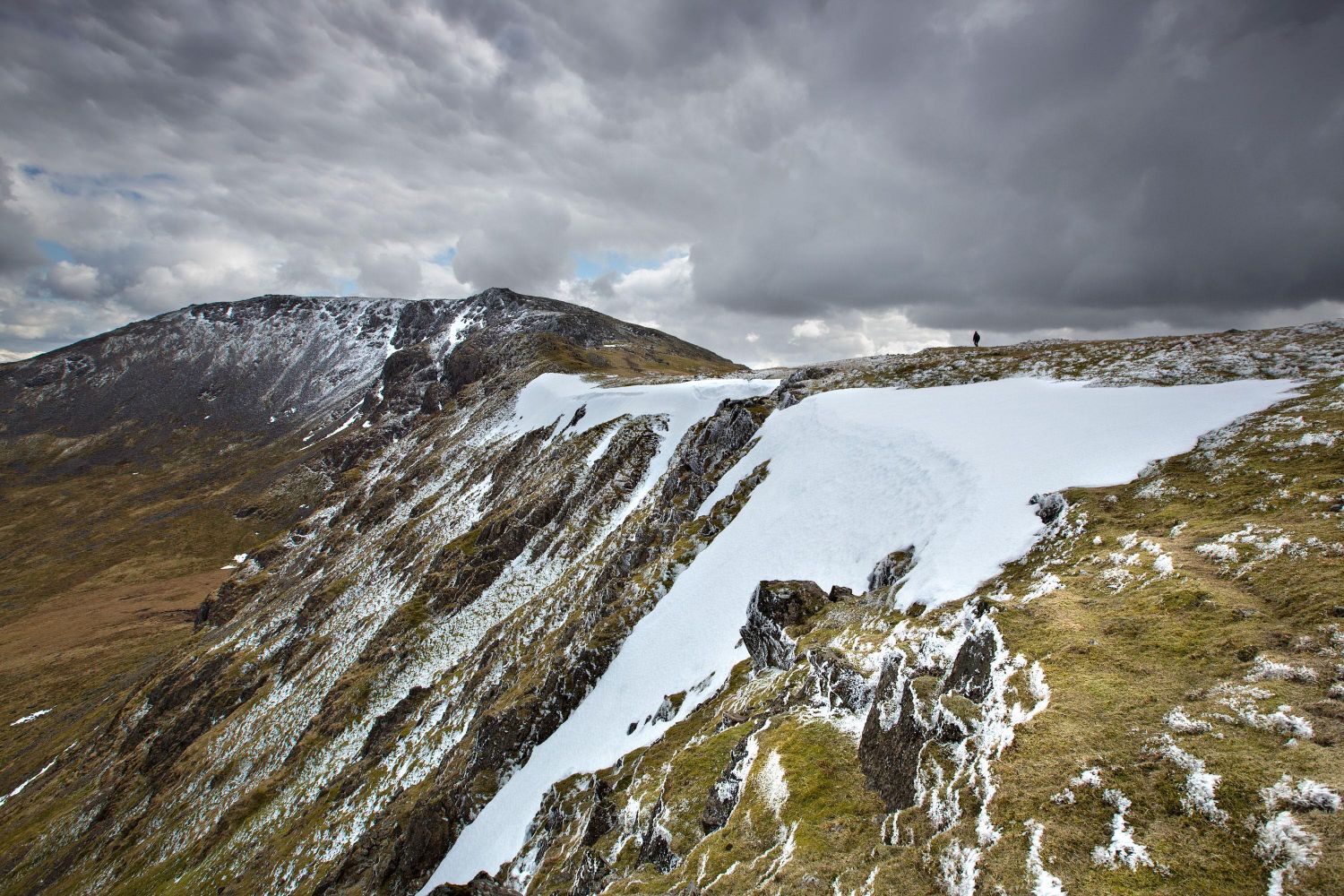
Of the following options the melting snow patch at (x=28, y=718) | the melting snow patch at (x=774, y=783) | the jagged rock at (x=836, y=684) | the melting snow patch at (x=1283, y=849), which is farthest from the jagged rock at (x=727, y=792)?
the melting snow patch at (x=28, y=718)

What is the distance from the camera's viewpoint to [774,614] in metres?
23.8

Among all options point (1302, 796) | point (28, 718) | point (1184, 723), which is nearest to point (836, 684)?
point (1184, 723)

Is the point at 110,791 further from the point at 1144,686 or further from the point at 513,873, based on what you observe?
the point at 1144,686

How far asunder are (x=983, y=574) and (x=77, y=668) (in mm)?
171323

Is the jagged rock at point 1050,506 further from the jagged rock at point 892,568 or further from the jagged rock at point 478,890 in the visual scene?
the jagged rock at point 478,890

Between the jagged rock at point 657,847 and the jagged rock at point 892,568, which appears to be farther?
the jagged rock at point 892,568

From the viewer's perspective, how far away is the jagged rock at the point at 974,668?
1265 centimetres

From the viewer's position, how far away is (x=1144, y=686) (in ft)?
34.4

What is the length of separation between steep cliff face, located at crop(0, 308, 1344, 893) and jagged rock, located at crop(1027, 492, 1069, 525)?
0.12 metres

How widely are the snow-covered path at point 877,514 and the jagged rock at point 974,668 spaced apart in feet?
17.0

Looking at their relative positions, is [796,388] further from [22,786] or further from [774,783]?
[22,786]

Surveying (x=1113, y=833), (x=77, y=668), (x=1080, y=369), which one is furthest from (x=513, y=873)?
(x=77, y=668)

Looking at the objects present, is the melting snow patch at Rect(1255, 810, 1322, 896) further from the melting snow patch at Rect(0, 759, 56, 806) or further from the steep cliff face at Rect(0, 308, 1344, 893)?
the melting snow patch at Rect(0, 759, 56, 806)

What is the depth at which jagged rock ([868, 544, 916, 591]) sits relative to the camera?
22914 mm
